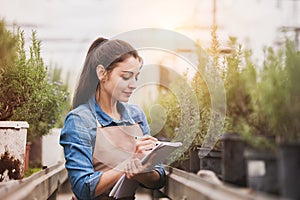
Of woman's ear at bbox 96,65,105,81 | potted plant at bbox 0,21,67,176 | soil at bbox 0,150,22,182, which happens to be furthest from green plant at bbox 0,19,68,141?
woman's ear at bbox 96,65,105,81

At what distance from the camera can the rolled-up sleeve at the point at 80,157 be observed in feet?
6.29

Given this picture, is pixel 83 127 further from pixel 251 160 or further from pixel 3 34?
pixel 251 160

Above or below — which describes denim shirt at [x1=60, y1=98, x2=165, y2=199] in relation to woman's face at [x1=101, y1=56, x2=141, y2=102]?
below

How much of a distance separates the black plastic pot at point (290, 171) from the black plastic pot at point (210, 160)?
17.8 inches

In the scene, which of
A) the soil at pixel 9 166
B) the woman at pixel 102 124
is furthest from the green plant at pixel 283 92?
the soil at pixel 9 166

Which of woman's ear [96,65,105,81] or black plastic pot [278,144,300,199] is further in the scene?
woman's ear [96,65,105,81]

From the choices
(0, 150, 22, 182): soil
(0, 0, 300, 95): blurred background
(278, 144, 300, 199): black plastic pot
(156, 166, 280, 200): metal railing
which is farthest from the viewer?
(0, 150, 22, 182): soil

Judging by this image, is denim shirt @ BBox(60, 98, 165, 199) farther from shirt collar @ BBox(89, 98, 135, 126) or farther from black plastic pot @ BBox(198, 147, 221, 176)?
black plastic pot @ BBox(198, 147, 221, 176)

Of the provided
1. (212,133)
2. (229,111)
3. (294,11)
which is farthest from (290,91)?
(212,133)

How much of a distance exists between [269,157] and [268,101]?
184 mm

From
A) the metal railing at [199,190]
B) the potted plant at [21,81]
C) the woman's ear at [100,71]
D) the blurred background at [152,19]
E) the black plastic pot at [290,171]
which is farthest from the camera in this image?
the potted plant at [21,81]

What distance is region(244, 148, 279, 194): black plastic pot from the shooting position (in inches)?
40.3

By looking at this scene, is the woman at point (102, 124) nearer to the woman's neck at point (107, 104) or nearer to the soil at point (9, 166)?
the woman's neck at point (107, 104)

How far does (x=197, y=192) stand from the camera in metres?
1.46
